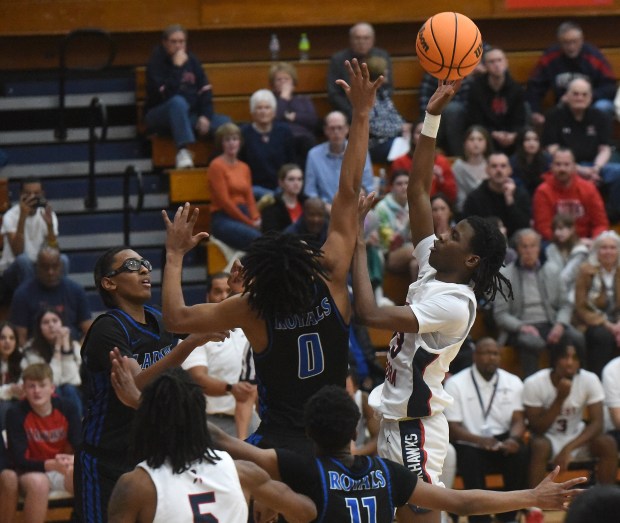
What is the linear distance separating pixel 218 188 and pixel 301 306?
5.95m

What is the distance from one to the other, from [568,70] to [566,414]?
4.36 metres

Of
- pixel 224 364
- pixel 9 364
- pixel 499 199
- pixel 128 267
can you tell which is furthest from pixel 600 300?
pixel 128 267

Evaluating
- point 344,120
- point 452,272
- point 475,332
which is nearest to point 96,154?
point 344,120

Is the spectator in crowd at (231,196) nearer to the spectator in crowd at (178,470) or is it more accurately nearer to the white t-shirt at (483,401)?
the white t-shirt at (483,401)

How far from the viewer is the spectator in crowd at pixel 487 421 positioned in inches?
370

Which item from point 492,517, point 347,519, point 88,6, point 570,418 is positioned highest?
point 88,6

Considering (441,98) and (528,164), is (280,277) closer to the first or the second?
(441,98)

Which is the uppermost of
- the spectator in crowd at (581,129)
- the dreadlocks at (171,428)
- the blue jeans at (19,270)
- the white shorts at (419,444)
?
the spectator in crowd at (581,129)

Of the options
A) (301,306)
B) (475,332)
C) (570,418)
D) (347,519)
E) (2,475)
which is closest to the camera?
(347,519)

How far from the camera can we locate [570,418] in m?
9.72

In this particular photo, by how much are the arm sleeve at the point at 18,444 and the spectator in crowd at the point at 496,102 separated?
531cm

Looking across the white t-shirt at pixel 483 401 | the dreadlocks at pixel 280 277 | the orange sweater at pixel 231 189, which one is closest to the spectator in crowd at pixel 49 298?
the orange sweater at pixel 231 189

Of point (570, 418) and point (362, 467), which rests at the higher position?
point (362, 467)

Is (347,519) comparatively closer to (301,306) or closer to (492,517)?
(301,306)
